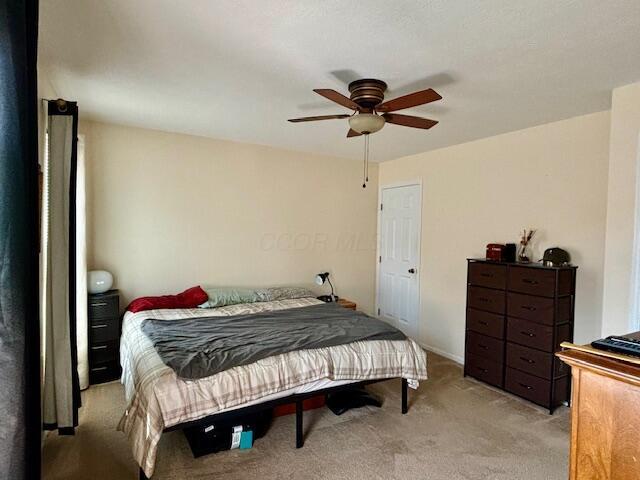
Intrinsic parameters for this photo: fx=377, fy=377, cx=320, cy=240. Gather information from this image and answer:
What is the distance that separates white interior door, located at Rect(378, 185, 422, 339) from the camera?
15.6 ft

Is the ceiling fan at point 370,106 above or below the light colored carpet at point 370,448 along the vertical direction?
above

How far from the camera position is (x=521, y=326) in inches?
126

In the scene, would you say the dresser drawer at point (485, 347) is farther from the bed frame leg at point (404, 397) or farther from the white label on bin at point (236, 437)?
the white label on bin at point (236, 437)

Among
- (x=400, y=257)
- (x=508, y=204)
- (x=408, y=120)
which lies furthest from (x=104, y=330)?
(x=508, y=204)

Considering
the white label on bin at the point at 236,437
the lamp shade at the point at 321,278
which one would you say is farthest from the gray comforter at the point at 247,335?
the lamp shade at the point at 321,278

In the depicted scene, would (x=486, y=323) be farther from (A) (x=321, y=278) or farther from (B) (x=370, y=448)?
(A) (x=321, y=278)

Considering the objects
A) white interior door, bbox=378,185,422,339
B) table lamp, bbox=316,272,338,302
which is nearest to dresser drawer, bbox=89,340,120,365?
table lamp, bbox=316,272,338,302

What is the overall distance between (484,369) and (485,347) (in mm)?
205

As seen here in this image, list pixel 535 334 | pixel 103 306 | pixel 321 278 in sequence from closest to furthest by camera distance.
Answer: pixel 535 334 → pixel 103 306 → pixel 321 278

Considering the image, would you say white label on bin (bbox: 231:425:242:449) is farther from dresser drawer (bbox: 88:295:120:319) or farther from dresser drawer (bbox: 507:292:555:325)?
dresser drawer (bbox: 507:292:555:325)

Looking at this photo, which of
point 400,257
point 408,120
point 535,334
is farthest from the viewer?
point 400,257

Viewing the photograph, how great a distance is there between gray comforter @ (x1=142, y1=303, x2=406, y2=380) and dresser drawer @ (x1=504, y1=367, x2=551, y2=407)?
3.71 ft

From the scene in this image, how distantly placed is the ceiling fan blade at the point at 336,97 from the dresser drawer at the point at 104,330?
109 inches

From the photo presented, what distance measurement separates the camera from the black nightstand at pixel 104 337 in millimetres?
3337
